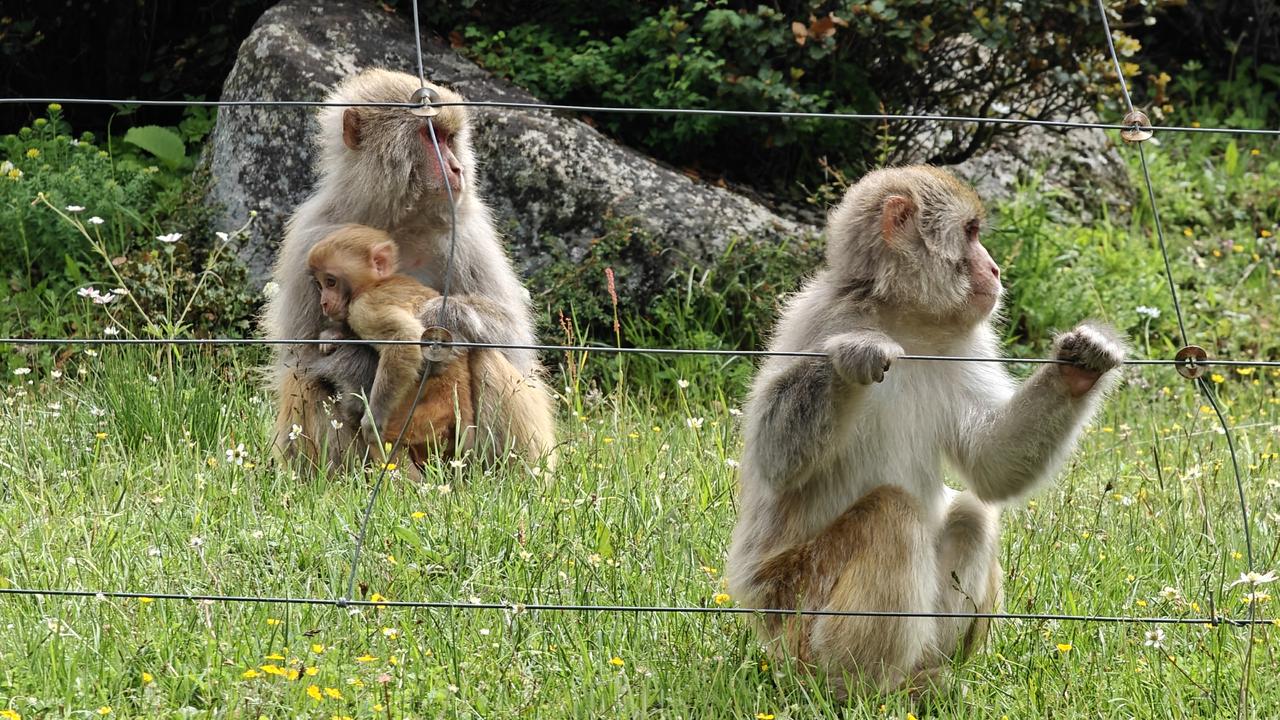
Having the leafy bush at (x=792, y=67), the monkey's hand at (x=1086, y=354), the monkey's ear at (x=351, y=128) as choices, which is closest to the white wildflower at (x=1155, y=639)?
the monkey's hand at (x=1086, y=354)

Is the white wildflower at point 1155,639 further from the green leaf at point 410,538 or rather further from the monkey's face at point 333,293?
the monkey's face at point 333,293

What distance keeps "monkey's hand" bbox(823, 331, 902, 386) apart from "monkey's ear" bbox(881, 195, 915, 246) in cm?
45

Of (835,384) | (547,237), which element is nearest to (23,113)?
(547,237)

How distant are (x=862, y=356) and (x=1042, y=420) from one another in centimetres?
61

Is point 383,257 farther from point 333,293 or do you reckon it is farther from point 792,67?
point 792,67

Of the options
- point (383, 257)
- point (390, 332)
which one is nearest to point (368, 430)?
point (390, 332)

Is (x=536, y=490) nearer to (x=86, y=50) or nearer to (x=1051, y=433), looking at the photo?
(x=1051, y=433)

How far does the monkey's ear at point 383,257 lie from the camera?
540 centimetres

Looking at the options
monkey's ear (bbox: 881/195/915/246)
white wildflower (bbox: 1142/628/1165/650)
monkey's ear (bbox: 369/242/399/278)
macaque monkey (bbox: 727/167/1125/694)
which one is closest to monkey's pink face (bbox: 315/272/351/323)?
monkey's ear (bbox: 369/242/399/278)

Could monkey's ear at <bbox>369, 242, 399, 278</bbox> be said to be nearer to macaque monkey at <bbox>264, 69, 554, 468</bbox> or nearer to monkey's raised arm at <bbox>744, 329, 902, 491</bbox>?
macaque monkey at <bbox>264, 69, 554, 468</bbox>

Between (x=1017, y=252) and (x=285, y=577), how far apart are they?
4562 millimetres

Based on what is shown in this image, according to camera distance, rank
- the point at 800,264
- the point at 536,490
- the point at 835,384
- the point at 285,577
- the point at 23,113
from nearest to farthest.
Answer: the point at 835,384 → the point at 285,577 → the point at 536,490 → the point at 800,264 → the point at 23,113

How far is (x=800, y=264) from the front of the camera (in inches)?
294

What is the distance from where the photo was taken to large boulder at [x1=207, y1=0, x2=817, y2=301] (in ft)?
24.6
